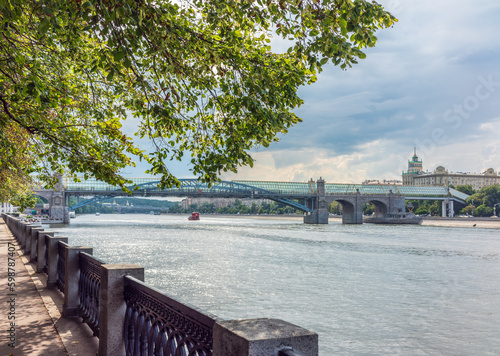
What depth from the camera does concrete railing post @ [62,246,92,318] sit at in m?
6.90

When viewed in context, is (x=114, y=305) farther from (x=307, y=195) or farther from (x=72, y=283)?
(x=307, y=195)

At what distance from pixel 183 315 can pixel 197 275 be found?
704 inches

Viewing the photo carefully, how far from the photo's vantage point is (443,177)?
542 ft

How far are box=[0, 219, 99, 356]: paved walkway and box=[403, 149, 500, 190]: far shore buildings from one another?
167 m

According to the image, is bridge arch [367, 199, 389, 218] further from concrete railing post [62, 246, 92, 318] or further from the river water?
concrete railing post [62, 246, 92, 318]

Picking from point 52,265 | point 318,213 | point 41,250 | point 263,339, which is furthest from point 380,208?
A: point 263,339

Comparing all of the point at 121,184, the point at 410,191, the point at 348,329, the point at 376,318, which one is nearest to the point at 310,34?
the point at 121,184

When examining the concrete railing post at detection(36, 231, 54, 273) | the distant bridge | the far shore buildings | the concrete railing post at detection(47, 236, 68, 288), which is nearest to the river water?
the concrete railing post at detection(36, 231, 54, 273)

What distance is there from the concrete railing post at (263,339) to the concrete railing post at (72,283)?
5.04 metres

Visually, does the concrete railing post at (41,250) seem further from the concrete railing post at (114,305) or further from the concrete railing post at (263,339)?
the concrete railing post at (263,339)

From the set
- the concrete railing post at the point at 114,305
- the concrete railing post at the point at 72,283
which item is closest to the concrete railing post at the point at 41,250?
the concrete railing post at the point at 72,283

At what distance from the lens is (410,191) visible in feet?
374

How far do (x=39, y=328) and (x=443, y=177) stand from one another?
175105 mm

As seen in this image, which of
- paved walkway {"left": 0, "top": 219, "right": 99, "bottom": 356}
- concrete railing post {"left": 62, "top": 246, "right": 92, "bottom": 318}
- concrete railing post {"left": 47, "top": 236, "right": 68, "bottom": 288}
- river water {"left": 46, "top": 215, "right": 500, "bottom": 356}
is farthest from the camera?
river water {"left": 46, "top": 215, "right": 500, "bottom": 356}
